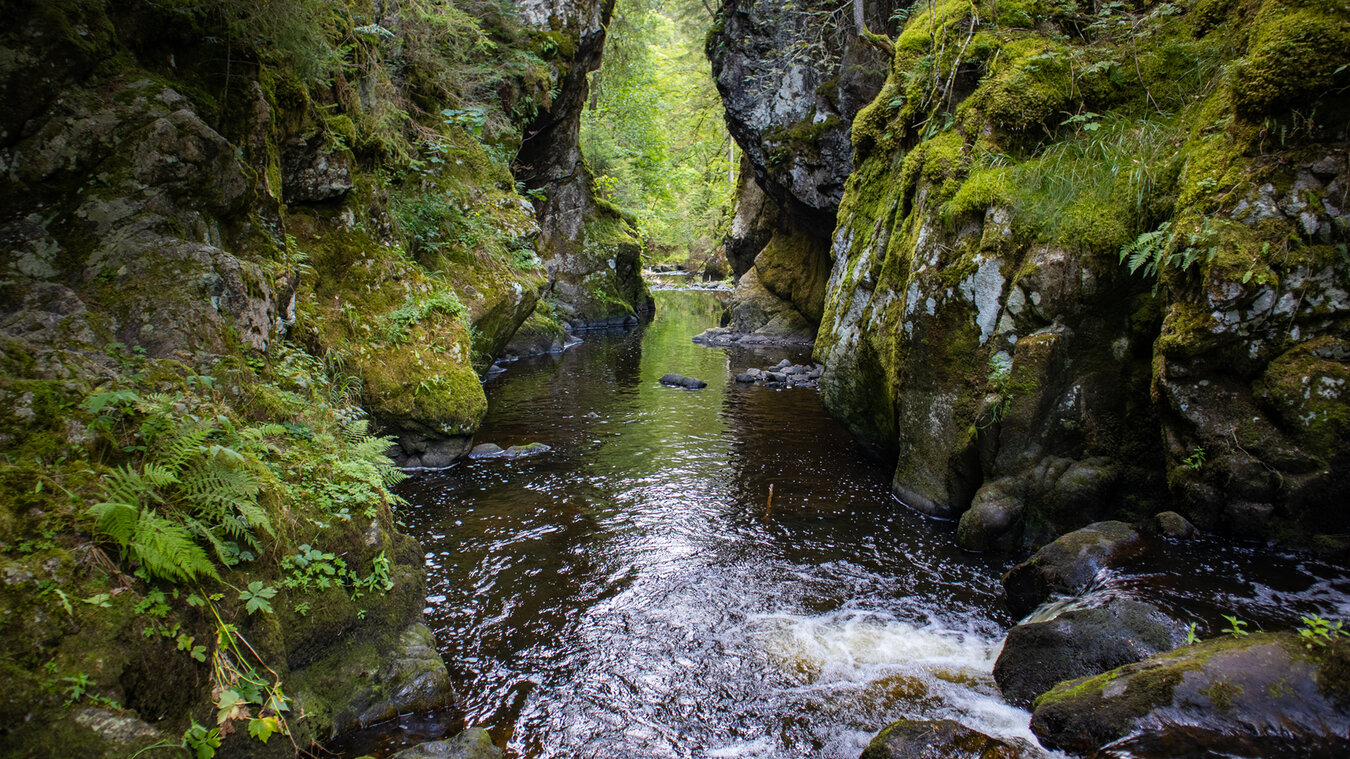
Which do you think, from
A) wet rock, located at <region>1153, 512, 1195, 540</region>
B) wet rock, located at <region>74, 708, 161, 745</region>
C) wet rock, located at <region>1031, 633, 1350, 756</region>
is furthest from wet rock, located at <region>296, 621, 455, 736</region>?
wet rock, located at <region>1153, 512, 1195, 540</region>

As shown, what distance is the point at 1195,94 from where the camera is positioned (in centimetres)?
629

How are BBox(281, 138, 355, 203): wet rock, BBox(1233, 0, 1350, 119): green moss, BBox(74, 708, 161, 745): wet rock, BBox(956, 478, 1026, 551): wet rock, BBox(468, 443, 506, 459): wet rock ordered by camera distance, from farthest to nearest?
BBox(468, 443, 506, 459): wet rock
BBox(281, 138, 355, 203): wet rock
BBox(956, 478, 1026, 551): wet rock
BBox(1233, 0, 1350, 119): green moss
BBox(74, 708, 161, 745): wet rock

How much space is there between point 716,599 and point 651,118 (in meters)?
28.3

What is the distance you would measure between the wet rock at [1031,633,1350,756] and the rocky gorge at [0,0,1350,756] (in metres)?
0.02

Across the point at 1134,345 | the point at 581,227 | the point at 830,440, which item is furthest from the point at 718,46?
the point at 1134,345

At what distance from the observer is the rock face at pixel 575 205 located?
1883cm

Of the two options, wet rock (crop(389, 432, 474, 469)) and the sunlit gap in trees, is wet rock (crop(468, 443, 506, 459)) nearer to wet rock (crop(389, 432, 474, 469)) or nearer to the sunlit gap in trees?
wet rock (crop(389, 432, 474, 469))

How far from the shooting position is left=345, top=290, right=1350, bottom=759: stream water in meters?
4.45

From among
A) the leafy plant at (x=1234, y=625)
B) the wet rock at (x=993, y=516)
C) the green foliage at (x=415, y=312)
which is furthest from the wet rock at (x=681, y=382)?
the leafy plant at (x=1234, y=625)

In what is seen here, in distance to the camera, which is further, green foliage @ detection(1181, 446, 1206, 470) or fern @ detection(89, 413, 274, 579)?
green foliage @ detection(1181, 446, 1206, 470)

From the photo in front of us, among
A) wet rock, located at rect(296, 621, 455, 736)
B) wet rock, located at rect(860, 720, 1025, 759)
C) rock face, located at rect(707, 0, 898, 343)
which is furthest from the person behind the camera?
rock face, located at rect(707, 0, 898, 343)

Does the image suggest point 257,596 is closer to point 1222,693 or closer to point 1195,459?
point 1222,693

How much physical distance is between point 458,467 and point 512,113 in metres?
11.4

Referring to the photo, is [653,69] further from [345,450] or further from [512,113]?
[345,450]
